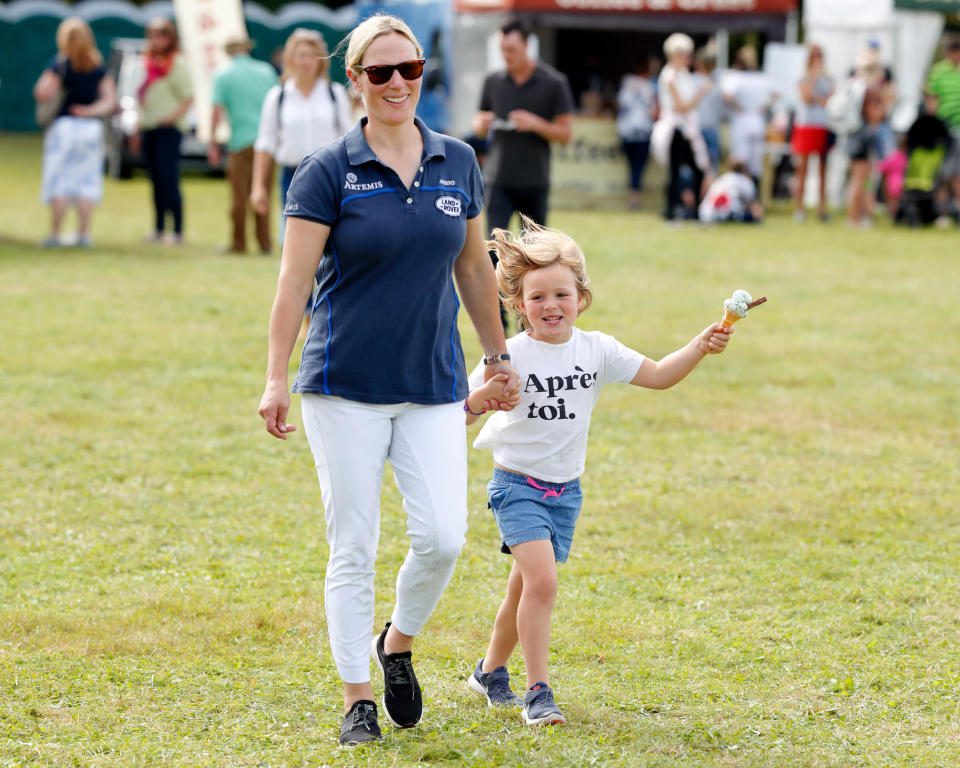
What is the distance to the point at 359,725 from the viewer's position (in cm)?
381

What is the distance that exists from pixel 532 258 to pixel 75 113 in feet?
36.2

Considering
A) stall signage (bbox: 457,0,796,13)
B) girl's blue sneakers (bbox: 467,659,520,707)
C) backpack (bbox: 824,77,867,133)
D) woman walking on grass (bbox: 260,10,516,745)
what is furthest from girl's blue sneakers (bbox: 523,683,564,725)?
stall signage (bbox: 457,0,796,13)

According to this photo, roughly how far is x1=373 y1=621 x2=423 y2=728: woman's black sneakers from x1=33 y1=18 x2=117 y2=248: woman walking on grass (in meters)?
11.1

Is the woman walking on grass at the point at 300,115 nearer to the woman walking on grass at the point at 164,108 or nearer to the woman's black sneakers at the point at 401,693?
the woman walking on grass at the point at 164,108

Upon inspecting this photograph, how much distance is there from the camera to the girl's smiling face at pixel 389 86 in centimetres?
366

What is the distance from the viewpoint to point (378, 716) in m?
4.03

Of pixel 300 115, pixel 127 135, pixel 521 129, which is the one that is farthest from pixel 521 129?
pixel 127 135

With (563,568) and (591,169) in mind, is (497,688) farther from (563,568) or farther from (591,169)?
(591,169)

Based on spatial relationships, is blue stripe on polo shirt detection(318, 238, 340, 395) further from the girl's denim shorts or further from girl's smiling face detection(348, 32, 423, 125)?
the girl's denim shorts

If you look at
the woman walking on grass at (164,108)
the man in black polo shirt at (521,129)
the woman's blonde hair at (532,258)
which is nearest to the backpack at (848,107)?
the woman walking on grass at (164,108)

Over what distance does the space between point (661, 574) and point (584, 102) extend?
685 inches

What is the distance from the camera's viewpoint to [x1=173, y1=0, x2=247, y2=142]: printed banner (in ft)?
65.0

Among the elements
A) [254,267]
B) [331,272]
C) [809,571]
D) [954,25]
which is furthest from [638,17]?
[331,272]

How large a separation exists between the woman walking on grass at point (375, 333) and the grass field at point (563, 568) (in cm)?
56
